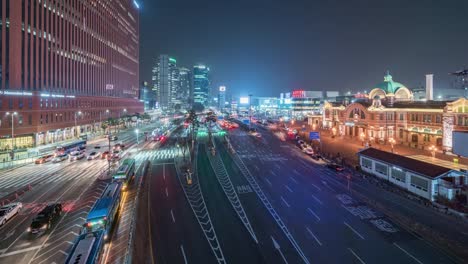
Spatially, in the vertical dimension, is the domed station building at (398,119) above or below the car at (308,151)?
above

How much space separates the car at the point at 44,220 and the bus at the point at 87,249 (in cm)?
876

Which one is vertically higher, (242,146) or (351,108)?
(351,108)

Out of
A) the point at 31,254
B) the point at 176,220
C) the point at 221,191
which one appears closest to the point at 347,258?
the point at 176,220

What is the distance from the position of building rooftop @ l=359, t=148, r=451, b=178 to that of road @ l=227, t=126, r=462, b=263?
7.24 meters

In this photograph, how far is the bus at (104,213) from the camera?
71.3 feet

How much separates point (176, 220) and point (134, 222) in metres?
4.21

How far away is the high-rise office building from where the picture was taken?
62.4 m

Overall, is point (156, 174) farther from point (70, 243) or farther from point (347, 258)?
point (347, 258)

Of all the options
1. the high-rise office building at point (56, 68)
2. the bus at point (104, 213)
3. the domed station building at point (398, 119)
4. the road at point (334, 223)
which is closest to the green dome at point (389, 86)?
the domed station building at point (398, 119)

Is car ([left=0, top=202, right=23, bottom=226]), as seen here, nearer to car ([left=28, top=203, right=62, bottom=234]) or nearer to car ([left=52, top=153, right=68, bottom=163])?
car ([left=28, top=203, right=62, bottom=234])

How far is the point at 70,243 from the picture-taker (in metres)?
22.5

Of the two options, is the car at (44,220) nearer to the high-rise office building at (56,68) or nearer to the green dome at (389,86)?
the high-rise office building at (56,68)

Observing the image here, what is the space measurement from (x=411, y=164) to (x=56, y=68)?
95.9 meters

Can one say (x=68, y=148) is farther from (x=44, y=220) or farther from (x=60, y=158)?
(x=44, y=220)
